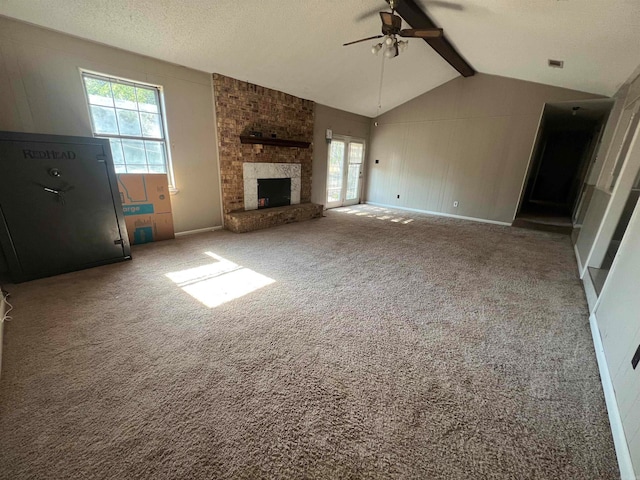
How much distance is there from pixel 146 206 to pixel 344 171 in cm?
511

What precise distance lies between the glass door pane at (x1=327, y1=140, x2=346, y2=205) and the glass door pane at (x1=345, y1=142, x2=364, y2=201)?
1.13 ft

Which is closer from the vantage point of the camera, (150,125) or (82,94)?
(82,94)

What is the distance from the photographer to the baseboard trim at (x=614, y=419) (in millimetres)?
1192

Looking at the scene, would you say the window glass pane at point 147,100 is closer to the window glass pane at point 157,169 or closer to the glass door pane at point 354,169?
the window glass pane at point 157,169

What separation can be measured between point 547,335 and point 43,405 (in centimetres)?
358

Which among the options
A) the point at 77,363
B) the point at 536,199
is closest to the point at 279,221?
the point at 77,363

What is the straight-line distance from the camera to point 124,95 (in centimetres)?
362

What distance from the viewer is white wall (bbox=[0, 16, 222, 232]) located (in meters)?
2.83

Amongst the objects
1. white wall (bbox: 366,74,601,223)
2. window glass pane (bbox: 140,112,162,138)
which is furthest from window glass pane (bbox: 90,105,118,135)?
white wall (bbox: 366,74,601,223)

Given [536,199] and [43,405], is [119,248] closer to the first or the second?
[43,405]

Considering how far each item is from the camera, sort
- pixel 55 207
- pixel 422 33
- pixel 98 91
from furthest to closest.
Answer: pixel 98 91, pixel 422 33, pixel 55 207

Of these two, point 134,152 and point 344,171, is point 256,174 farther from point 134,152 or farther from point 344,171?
point 344,171

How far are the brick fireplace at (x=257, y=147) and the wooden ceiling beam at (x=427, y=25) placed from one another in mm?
2704

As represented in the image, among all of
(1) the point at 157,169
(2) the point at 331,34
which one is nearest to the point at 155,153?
(1) the point at 157,169
